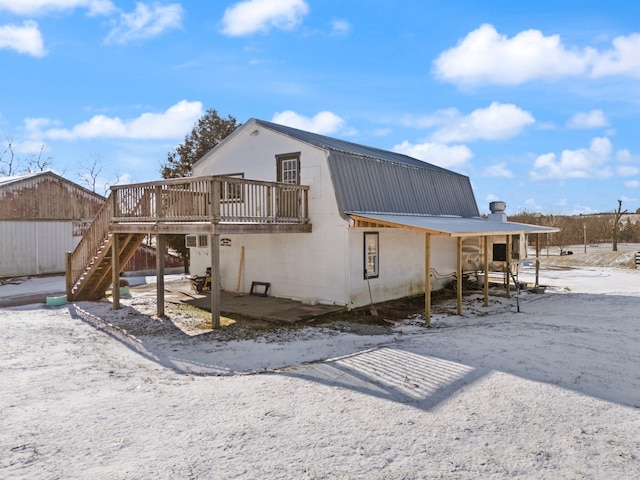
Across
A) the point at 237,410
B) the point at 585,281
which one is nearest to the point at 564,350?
the point at 237,410

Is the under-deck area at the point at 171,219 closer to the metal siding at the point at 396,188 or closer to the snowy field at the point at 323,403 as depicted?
the metal siding at the point at 396,188

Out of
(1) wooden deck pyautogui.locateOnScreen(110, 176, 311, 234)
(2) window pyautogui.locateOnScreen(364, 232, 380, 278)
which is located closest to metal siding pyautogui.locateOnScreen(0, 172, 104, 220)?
(1) wooden deck pyautogui.locateOnScreen(110, 176, 311, 234)

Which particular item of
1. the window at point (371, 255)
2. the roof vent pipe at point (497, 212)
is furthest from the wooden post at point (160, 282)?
the roof vent pipe at point (497, 212)

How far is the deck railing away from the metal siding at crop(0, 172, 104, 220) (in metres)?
9.92

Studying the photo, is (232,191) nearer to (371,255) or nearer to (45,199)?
(371,255)

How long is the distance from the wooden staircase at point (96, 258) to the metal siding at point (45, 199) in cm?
747

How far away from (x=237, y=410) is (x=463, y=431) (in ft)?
8.18

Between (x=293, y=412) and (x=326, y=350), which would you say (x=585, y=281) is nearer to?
(x=326, y=350)

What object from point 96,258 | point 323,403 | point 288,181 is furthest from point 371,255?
point 96,258

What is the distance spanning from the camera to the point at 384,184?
13805mm

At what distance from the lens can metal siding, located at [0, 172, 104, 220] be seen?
744 inches

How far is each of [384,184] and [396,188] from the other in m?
0.63

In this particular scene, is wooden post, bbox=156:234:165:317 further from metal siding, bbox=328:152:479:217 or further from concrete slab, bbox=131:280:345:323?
metal siding, bbox=328:152:479:217

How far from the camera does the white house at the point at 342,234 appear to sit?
1184 cm
